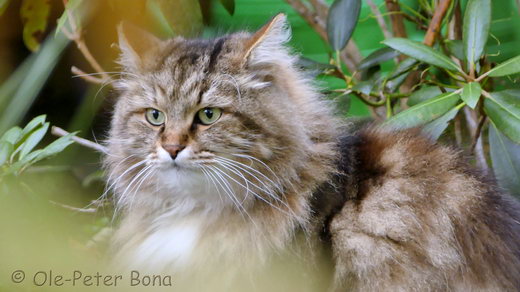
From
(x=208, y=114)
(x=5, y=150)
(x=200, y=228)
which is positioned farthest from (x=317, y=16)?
(x=5, y=150)

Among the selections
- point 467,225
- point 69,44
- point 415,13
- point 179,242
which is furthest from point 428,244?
point 69,44

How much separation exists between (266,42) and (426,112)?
0.62 meters

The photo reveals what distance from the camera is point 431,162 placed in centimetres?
185

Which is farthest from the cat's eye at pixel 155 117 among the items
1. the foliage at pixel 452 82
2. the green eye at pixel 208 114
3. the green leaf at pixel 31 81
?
the foliage at pixel 452 82

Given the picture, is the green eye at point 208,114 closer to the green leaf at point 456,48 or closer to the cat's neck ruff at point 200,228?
the cat's neck ruff at point 200,228

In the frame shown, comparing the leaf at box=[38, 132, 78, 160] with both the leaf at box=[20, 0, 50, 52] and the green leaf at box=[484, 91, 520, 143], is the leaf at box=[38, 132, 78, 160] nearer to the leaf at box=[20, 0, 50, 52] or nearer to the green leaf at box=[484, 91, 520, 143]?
the leaf at box=[20, 0, 50, 52]

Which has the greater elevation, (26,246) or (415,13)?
(415,13)

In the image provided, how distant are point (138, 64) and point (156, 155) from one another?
354 mm

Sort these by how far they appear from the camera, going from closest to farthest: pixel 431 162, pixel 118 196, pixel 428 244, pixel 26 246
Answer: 1. pixel 26 246
2. pixel 428 244
3. pixel 431 162
4. pixel 118 196

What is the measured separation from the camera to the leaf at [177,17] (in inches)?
95.5

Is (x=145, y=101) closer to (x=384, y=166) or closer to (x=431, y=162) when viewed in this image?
(x=384, y=166)

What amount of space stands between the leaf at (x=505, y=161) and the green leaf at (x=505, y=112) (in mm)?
134

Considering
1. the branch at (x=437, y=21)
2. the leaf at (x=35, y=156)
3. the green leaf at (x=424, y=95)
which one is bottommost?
the leaf at (x=35, y=156)

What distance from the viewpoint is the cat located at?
173 centimetres
